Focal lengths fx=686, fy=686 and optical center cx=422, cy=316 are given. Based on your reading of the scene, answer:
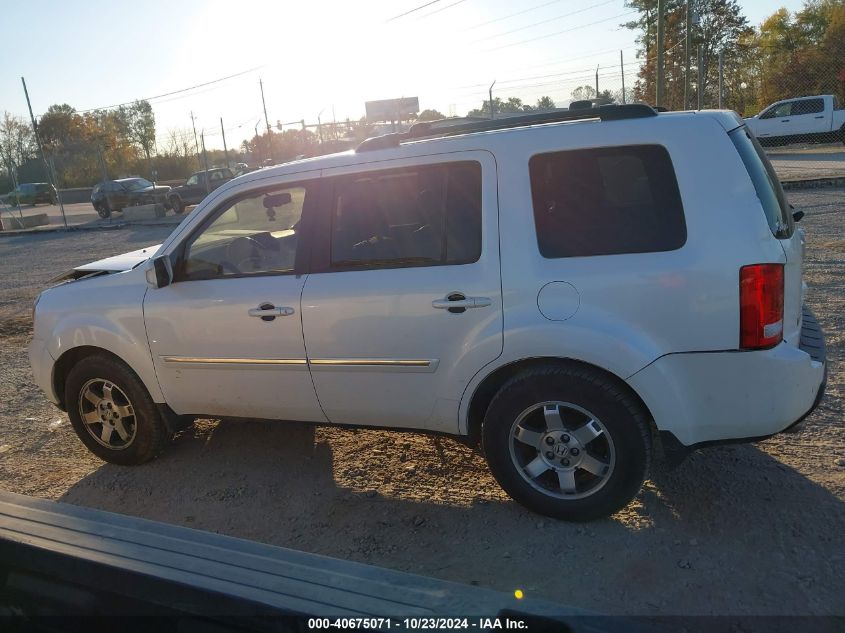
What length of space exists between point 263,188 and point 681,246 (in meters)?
2.38

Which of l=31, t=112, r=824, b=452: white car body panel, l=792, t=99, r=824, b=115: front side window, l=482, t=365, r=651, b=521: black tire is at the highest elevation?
l=792, t=99, r=824, b=115: front side window

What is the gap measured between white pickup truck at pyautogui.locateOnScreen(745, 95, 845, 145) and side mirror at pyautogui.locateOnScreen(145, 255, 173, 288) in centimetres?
2654

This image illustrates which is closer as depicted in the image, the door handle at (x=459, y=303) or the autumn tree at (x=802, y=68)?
the door handle at (x=459, y=303)

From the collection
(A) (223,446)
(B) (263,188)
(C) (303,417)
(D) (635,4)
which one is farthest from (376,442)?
(D) (635,4)

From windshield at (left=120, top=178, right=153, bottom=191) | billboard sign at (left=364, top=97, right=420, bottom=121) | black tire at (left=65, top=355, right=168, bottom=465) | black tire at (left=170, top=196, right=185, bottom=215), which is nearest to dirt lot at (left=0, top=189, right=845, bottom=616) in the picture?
black tire at (left=65, top=355, right=168, bottom=465)

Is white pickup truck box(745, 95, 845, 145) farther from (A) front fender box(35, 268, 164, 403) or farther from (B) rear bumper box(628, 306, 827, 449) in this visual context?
(A) front fender box(35, 268, 164, 403)

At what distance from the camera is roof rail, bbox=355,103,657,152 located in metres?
3.28

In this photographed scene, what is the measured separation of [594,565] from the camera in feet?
10.2

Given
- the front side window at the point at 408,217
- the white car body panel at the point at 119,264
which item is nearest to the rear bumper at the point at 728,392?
the front side window at the point at 408,217

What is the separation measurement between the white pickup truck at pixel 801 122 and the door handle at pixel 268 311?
1042 inches

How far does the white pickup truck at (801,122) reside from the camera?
26.1m

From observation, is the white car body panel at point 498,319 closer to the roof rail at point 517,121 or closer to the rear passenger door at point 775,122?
the roof rail at point 517,121

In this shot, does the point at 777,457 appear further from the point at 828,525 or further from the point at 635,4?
the point at 635,4

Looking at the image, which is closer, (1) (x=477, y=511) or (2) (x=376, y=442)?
(1) (x=477, y=511)
